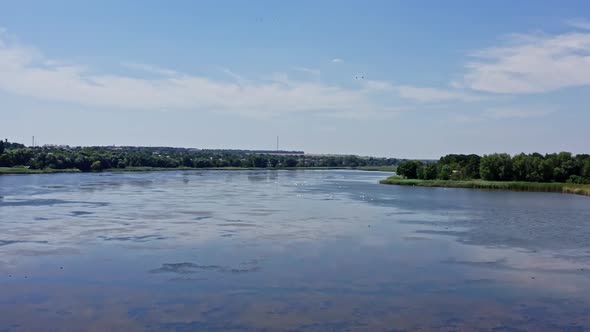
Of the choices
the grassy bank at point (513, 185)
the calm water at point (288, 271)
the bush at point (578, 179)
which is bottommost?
the calm water at point (288, 271)

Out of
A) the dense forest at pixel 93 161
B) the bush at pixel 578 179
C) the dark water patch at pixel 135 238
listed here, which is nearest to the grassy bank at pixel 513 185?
the bush at pixel 578 179

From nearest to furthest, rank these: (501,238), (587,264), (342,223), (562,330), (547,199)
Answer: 1. (562,330)
2. (587,264)
3. (501,238)
4. (342,223)
5. (547,199)

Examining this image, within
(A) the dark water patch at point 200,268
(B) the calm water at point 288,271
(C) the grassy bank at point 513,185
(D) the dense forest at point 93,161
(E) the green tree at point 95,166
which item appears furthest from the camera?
(E) the green tree at point 95,166

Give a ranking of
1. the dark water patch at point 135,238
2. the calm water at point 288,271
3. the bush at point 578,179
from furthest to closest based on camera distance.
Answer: the bush at point 578,179 < the dark water patch at point 135,238 < the calm water at point 288,271

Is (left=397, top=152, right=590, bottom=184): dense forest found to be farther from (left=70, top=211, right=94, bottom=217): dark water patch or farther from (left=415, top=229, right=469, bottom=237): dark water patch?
(left=70, top=211, right=94, bottom=217): dark water patch

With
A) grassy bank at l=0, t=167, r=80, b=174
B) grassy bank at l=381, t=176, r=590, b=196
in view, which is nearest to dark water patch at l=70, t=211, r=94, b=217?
grassy bank at l=381, t=176, r=590, b=196

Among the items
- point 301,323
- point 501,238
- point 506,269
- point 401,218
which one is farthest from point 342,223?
point 301,323

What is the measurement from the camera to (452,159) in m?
80.8

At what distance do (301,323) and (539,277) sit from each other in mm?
8374

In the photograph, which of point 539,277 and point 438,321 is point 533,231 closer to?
point 539,277

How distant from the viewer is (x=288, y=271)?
55.2 ft

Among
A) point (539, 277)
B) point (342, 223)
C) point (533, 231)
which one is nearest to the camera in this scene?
point (539, 277)

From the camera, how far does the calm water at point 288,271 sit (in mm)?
12336

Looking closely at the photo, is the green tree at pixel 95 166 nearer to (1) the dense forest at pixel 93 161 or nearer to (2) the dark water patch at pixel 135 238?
(1) the dense forest at pixel 93 161
